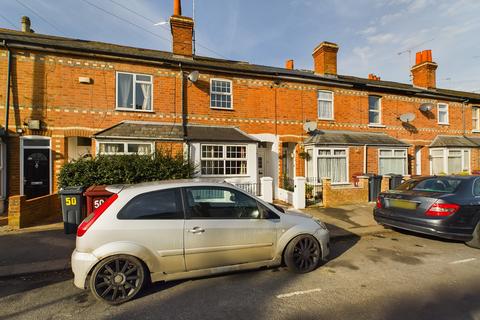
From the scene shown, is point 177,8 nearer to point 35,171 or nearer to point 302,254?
point 35,171

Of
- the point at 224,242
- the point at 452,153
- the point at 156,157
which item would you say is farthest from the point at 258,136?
the point at 452,153

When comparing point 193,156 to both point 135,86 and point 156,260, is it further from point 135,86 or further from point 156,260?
point 156,260

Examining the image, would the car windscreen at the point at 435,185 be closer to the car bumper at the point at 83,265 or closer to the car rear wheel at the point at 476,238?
the car rear wheel at the point at 476,238

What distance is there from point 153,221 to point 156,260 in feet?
1.71

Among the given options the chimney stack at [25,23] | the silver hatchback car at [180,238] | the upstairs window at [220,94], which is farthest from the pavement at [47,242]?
the chimney stack at [25,23]

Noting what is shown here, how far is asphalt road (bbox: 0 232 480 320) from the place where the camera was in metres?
2.89

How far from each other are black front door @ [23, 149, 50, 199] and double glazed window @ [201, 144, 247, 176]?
5630mm

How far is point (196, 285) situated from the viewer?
3570 millimetres

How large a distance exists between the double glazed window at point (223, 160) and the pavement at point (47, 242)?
12.5 feet

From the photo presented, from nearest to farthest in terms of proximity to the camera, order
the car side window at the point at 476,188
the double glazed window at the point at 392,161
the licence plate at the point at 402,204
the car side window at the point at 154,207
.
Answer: the car side window at the point at 154,207 → the car side window at the point at 476,188 → the licence plate at the point at 402,204 → the double glazed window at the point at 392,161

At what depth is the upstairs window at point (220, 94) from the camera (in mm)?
11031

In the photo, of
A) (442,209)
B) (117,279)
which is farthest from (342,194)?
(117,279)

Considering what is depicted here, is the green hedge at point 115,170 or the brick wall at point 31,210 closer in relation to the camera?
the brick wall at point 31,210

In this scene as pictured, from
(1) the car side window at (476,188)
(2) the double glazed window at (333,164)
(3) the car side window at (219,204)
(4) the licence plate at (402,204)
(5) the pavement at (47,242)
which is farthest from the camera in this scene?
(2) the double glazed window at (333,164)
